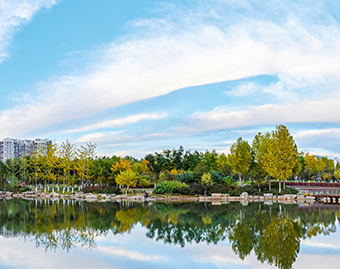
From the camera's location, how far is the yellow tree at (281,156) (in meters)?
36.7

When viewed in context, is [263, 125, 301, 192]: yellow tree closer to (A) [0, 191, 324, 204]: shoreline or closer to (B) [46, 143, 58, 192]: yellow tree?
(A) [0, 191, 324, 204]: shoreline

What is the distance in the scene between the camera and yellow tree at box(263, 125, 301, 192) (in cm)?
3672

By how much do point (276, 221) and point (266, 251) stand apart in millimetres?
7454

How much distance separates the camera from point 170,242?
44.8 ft

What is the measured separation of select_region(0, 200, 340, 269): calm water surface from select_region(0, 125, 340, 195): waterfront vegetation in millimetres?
16405

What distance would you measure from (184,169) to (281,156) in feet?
50.7

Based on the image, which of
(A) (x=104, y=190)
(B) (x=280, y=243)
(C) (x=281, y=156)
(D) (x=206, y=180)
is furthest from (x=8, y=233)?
(C) (x=281, y=156)

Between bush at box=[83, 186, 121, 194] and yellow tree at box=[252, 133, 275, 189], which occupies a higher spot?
yellow tree at box=[252, 133, 275, 189]

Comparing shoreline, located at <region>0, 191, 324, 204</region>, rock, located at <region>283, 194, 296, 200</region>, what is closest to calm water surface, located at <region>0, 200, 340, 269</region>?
shoreline, located at <region>0, 191, 324, 204</region>

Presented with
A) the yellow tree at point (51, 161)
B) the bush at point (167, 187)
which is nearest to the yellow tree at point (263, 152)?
the bush at point (167, 187)

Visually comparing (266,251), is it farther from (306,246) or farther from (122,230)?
(122,230)

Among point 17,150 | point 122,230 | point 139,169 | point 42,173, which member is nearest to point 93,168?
point 42,173

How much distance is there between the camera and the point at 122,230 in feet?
A: 54.1

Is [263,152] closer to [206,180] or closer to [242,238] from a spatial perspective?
[206,180]
